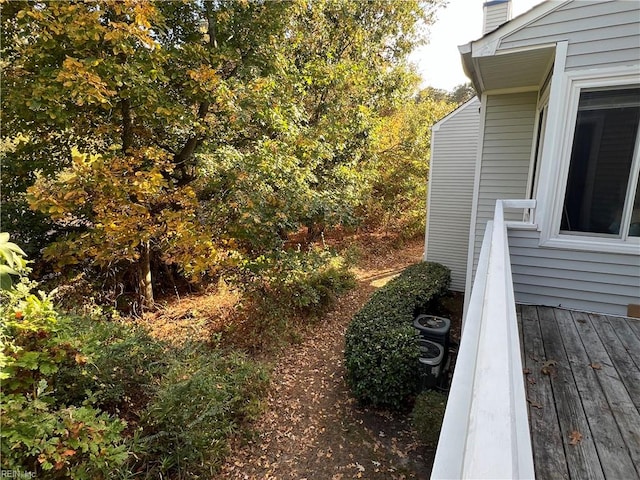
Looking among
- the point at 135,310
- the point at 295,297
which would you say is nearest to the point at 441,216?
the point at 295,297

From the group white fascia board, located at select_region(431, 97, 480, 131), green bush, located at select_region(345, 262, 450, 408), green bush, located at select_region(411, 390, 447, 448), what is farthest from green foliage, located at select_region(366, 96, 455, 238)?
green bush, located at select_region(411, 390, 447, 448)

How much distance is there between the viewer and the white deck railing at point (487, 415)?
26.5 inches

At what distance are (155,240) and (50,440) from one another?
4.65 m

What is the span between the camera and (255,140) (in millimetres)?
6766

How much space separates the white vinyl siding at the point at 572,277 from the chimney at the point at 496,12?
15.5ft

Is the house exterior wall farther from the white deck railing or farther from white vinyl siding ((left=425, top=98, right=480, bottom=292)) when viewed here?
the white deck railing

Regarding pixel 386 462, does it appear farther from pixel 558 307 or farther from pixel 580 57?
pixel 580 57

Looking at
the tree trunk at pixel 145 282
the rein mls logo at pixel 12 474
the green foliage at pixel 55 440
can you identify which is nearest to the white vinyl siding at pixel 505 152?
the green foliage at pixel 55 440

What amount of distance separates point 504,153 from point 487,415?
5.08 m

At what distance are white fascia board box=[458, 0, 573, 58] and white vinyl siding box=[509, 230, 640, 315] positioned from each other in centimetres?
203

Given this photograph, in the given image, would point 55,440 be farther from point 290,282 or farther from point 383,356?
point 290,282

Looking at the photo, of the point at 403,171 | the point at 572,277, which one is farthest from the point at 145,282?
the point at 403,171

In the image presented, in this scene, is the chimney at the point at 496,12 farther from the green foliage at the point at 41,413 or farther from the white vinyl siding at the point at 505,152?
the green foliage at the point at 41,413

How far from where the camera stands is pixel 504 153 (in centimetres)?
491
